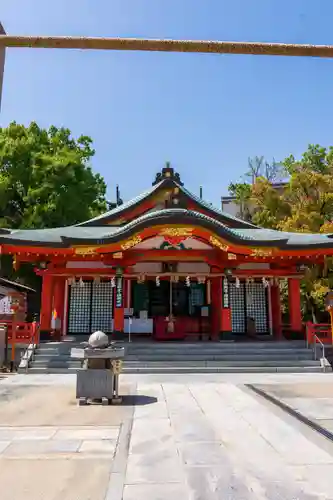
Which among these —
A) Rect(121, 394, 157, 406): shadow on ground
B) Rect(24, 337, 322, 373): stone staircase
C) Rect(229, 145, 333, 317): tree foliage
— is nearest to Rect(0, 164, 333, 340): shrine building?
Rect(24, 337, 322, 373): stone staircase

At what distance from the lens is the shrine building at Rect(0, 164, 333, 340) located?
48.1 ft

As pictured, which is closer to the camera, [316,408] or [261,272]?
[316,408]

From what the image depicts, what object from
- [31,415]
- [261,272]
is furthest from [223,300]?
[31,415]

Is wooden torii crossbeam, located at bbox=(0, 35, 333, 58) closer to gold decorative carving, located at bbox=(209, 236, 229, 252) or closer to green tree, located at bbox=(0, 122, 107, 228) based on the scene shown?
gold decorative carving, located at bbox=(209, 236, 229, 252)

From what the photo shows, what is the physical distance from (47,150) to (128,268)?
14456 millimetres

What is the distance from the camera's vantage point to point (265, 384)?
31.7ft

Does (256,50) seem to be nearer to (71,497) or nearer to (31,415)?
(71,497)

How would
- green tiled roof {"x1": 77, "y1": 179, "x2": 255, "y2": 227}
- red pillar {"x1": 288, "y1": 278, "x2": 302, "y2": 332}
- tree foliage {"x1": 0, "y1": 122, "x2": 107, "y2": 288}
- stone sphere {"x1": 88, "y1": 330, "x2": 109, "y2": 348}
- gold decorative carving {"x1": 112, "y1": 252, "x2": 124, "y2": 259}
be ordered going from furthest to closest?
1. tree foliage {"x1": 0, "y1": 122, "x2": 107, "y2": 288}
2. green tiled roof {"x1": 77, "y1": 179, "x2": 255, "y2": 227}
3. red pillar {"x1": 288, "y1": 278, "x2": 302, "y2": 332}
4. gold decorative carving {"x1": 112, "y1": 252, "x2": 124, "y2": 259}
5. stone sphere {"x1": 88, "y1": 330, "x2": 109, "y2": 348}

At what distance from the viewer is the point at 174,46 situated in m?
2.83

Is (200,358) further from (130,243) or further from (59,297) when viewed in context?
(59,297)

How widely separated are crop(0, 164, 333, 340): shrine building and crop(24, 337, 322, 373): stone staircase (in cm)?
144

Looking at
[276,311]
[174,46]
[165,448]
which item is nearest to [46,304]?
[276,311]

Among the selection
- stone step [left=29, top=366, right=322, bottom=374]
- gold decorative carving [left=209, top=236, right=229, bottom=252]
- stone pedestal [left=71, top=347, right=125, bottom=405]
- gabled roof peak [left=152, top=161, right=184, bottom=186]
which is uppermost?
gabled roof peak [left=152, top=161, right=184, bottom=186]

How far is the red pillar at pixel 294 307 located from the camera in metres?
16.1
